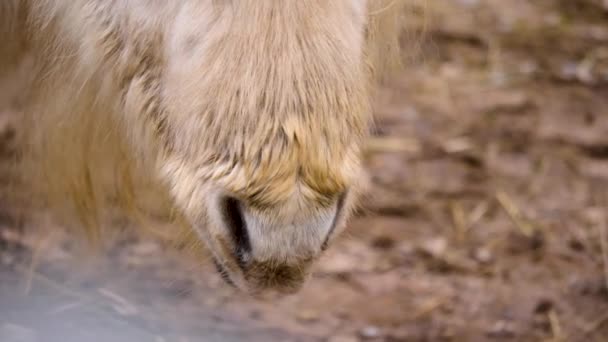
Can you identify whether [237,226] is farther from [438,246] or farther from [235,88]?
[438,246]

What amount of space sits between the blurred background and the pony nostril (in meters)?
1.01

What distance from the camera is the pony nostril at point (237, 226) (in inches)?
75.5

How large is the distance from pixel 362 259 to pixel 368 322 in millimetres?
402

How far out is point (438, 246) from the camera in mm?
3930

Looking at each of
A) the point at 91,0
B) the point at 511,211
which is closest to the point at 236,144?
the point at 91,0

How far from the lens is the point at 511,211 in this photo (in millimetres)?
4137

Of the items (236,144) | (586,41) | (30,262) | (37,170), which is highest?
(236,144)

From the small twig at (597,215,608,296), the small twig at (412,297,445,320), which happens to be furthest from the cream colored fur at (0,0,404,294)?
the small twig at (597,215,608,296)

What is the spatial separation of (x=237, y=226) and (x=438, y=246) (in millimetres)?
2094

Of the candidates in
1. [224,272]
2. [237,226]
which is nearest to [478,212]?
[224,272]

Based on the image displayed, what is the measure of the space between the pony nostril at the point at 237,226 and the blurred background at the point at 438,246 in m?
1.01

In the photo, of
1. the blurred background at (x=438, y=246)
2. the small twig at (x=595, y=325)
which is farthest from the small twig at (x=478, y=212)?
the small twig at (x=595, y=325)

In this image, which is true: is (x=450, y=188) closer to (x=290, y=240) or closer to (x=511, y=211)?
(x=511, y=211)

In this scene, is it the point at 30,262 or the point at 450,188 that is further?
the point at 450,188
